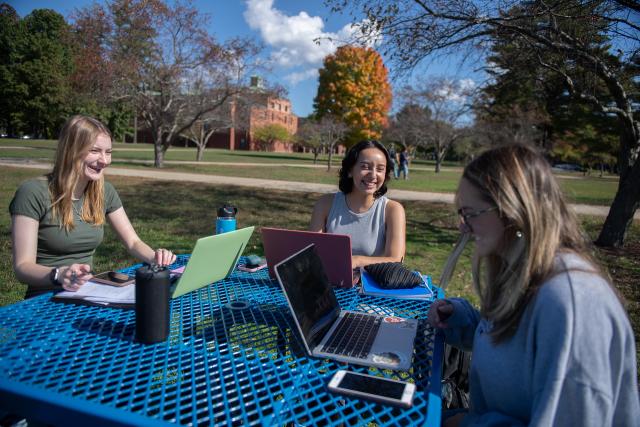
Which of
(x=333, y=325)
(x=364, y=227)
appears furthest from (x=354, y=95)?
(x=333, y=325)

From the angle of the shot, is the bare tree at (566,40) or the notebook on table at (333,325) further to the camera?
the bare tree at (566,40)

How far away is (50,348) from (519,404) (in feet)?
4.97

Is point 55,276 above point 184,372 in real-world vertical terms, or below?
above

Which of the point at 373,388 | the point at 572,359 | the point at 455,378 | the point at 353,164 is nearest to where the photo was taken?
the point at 572,359

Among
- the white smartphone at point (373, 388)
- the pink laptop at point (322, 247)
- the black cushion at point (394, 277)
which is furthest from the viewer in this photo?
the black cushion at point (394, 277)

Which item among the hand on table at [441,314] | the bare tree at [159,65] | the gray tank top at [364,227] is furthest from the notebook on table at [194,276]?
the bare tree at [159,65]

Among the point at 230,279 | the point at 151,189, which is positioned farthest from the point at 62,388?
the point at 151,189

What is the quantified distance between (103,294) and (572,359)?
1813 mm

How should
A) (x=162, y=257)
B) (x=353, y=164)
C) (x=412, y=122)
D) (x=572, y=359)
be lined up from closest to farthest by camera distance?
(x=572, y=359) < (x=162, y=257) < (x=353, y=164) < (x=412, y=122)

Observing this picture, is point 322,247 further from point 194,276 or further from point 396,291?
point 194,276

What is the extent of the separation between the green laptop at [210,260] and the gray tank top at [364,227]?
1.11 meters

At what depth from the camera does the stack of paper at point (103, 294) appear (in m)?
1.83

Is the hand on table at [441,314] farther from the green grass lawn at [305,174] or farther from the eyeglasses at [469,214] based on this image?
the green grass lawn at [305,174]

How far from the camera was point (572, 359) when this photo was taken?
106cm
